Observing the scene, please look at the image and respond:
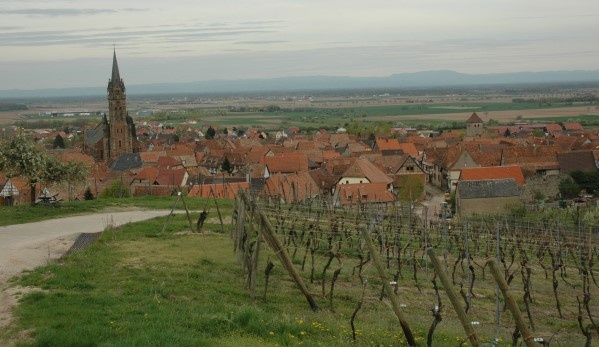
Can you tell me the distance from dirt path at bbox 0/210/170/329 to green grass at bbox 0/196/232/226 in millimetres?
804

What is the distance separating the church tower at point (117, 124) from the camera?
7606cm

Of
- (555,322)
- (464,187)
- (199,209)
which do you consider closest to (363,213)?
(199,209)

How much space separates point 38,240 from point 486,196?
30.6 meters

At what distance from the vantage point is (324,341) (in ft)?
31.6

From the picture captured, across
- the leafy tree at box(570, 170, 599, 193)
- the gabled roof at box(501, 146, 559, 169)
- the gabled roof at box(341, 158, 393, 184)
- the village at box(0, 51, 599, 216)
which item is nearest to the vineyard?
the village at box(0, 51, 599, 216)

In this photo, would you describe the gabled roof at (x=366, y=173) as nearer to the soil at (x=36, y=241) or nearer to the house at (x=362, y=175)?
the house at (x=362, y=175)

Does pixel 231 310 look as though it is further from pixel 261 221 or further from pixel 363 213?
pixel 363 213

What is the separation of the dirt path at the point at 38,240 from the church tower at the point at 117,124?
5428 cm

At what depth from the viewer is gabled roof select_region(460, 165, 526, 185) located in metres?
48.8

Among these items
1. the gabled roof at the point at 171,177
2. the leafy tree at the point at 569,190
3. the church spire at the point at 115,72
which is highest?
the church spire at the point at 115,72

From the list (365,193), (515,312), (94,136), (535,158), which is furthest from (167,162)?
(515,312)

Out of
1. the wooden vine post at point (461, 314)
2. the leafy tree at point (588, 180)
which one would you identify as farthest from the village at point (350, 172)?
the wooden vine post at point (461, 314)

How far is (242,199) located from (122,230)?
6.12m

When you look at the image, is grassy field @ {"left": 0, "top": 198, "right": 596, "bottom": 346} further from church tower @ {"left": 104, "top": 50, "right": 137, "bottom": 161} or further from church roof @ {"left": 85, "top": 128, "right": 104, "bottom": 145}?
church roof @ {"left": 85, "top": 128, "right": 104, "bottom": 145}
